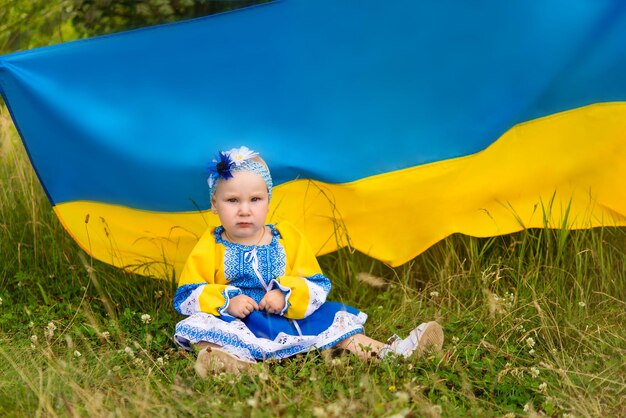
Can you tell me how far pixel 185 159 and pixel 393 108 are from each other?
95cm

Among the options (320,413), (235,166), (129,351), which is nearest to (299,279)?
(235,166)

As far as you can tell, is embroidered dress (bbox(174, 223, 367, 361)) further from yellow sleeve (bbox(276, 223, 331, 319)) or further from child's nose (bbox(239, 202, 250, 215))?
child's nose (bbox(239, 202, 250, 215))

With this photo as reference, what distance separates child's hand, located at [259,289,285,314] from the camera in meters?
4.05

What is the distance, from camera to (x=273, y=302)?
13.3 ft

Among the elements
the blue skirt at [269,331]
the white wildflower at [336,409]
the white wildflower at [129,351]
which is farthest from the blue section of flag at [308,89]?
the white wildflower at [336,409]

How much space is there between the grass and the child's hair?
691 mm

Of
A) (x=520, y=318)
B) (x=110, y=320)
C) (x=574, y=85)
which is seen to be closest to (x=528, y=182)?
(x=574, y=85)

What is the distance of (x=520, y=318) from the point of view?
13.5 feet

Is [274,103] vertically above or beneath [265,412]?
above

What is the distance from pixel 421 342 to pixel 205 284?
2.87 feet

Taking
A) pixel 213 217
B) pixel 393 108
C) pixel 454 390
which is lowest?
pixel 454 390

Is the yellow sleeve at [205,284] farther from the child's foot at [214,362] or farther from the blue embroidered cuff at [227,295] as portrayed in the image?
the child's foot at [214,362]

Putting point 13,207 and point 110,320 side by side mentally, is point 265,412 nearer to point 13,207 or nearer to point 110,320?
point 110,320

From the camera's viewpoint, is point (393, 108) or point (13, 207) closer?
point (393, 108)
